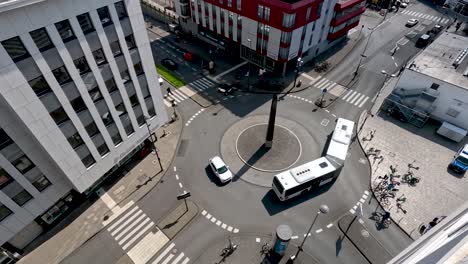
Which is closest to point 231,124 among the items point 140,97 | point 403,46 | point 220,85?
point 220,85

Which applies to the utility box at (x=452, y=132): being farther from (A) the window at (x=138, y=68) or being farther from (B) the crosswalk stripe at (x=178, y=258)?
(A) the window at (x=138, y=68)

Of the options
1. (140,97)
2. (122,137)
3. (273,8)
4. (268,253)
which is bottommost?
(268,253)

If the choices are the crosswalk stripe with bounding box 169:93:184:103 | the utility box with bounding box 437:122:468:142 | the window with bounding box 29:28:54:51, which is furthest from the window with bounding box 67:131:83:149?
the utility box with bounding box 437:122:468:142

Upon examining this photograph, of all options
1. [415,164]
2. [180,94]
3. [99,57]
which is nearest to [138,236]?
[99,57]

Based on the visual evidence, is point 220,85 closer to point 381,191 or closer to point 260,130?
point 260,130

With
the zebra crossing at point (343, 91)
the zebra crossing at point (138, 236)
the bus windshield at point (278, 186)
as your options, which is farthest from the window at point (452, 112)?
the zebra crossing at point (138, 236)

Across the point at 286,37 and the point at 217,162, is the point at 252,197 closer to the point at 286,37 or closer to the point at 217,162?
the point at 217,162
